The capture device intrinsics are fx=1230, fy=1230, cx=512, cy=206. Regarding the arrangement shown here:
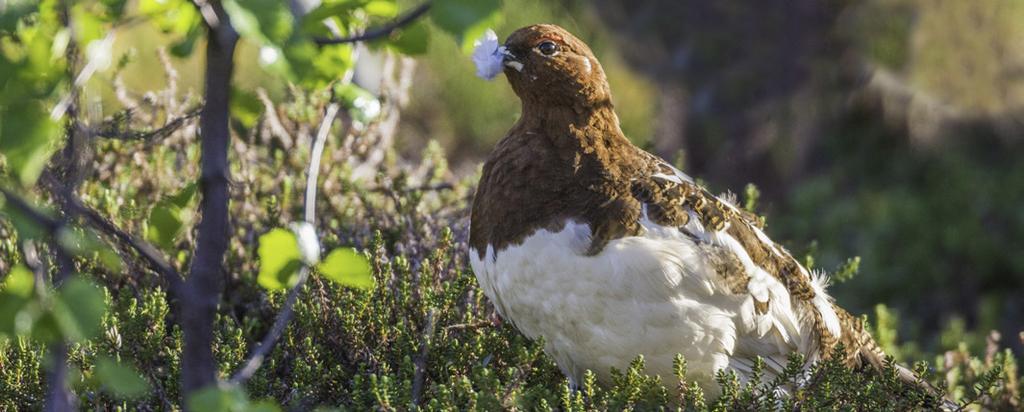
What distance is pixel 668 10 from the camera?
7152 millimetres

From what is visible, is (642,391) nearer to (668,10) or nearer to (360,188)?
(360,188)

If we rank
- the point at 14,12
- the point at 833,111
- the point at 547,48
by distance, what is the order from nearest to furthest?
the point at 14,12 → the point at 547,48 → the point at 833,111

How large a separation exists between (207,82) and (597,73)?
1.29 meters

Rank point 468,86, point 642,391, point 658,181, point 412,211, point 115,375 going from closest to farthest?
point 115,375
point 642,391
point 658,181
point 412,211
point 468,86

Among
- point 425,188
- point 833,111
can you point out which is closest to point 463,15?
point 425,188

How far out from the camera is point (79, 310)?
1.10m

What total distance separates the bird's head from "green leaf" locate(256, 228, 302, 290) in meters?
1.21

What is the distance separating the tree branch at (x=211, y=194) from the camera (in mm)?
1266

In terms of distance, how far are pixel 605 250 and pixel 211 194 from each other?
1.07m

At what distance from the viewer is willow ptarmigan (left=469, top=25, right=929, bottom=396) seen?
2.24m

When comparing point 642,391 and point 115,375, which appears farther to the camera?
point 642,391

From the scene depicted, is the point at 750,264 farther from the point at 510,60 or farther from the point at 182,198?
the point at 182,198

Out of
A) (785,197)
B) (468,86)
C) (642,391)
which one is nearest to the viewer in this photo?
(642,391)

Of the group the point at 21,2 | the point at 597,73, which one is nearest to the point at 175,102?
the point at 597,73
